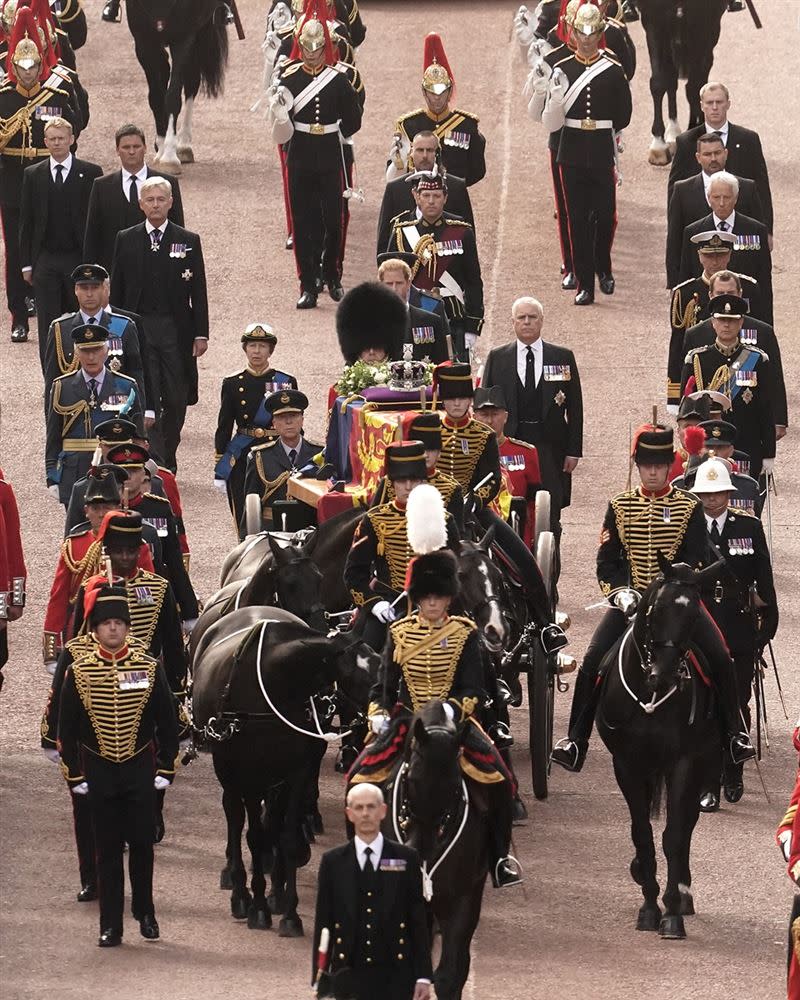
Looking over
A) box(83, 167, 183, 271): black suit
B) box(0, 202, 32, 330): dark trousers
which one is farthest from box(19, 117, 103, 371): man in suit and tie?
box(0, 202, 32, 330): dark trousers

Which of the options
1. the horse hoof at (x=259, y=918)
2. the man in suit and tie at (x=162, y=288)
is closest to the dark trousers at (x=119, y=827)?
the horse hoof at (x=259, y=918)

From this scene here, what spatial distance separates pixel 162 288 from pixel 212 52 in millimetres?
7377

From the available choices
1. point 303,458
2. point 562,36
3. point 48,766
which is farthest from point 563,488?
point 562,36

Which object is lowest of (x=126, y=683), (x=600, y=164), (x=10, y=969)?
(x=10, y=969)

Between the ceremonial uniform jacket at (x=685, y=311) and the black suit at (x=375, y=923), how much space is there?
7.30 meters

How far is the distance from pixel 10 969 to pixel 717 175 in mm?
8472

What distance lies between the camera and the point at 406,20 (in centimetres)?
3048

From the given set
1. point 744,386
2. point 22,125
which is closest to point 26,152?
point 22,125

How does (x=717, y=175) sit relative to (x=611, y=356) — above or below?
above

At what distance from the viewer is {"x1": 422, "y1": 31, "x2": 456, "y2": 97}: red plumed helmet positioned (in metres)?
21.9

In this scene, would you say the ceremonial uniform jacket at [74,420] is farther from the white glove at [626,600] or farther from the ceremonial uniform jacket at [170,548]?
the white glove at [626,600]

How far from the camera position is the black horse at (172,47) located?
24484 millimetres

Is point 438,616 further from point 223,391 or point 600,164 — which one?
point 600,164

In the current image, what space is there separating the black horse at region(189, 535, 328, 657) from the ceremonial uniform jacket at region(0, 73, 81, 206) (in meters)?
8.80
